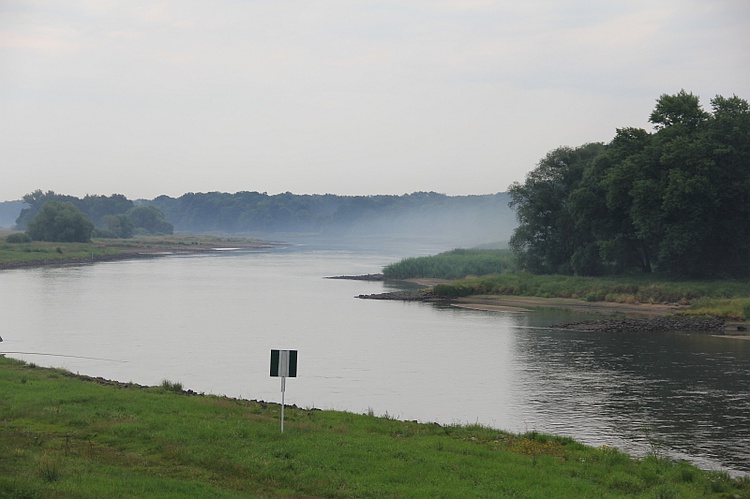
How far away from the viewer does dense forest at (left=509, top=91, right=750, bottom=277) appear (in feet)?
221

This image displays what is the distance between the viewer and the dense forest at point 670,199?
6731 centimetres

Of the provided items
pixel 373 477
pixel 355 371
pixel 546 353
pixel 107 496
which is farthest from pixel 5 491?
pixel 546 353

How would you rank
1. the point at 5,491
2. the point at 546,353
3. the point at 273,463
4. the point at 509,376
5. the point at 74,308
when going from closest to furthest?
the point at 5,491, the point at 273,463, the point at 509,376, the point at 546,353, the point at 74,308

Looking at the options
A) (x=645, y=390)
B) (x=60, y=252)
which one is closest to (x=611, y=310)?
(x=645, y=390)

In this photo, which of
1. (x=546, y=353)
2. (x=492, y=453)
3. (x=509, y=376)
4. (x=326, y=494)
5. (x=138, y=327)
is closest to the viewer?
(x=326, y=494)

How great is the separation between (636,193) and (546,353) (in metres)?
28.9

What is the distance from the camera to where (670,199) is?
67188 millimetres

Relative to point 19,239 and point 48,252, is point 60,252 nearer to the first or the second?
point 48,252

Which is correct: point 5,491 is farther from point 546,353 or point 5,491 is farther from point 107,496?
point 546,353

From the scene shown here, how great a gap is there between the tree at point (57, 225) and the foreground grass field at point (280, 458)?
155 metres

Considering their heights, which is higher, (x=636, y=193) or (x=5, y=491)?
(x=636, y=193)

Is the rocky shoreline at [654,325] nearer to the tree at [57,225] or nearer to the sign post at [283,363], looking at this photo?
the sign post at [283,363]

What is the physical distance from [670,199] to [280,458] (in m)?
56.2

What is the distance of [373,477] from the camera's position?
15688 mm
